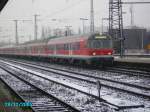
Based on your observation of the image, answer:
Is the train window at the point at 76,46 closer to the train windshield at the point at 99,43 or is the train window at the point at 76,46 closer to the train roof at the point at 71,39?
the train roof at the point at 71,39

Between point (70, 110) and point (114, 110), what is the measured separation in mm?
1255

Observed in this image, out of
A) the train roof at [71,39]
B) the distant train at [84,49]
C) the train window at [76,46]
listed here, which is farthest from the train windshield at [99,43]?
the train window at [76,46]

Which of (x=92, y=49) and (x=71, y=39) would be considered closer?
(x=92, y=49)

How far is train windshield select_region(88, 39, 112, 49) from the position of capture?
94.6ft

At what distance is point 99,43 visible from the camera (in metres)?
29.3

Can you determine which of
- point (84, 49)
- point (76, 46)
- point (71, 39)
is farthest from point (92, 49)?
point (71, 39)

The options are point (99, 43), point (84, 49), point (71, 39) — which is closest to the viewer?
point (84, 49)

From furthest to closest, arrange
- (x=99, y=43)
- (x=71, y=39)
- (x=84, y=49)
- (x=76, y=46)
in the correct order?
1. (x=71, y=39)
2. (x=76, y=46)
3. (x=99, y=43)
4. (x=84, y=49)

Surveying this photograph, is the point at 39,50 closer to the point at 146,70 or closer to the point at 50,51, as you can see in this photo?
the point at 50,51

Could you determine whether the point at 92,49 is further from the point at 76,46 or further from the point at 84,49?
the point at 76,46

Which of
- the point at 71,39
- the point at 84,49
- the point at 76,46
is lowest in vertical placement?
the point at 84,49

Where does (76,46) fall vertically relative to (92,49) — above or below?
above

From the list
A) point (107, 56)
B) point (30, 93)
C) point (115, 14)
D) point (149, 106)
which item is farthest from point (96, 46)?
point (149, 106)

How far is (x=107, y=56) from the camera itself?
28719 millimetres
